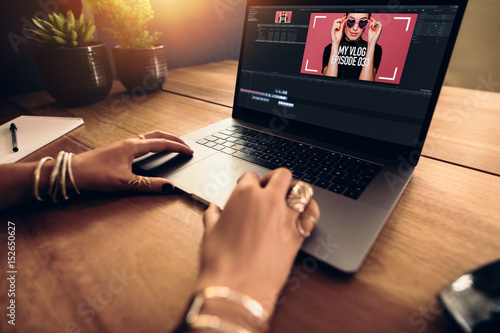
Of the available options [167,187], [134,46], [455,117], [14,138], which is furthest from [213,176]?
[455,117]

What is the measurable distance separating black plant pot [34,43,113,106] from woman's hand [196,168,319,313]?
83cm

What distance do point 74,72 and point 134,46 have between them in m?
0.27

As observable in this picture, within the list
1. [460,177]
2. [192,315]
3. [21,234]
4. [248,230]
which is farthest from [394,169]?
[21,234]

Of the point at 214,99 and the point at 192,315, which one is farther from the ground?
the point at 214,99

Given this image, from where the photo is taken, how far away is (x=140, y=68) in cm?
112

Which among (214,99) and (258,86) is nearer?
(258,86)

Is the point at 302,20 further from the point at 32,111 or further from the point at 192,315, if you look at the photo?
the point at 32,111

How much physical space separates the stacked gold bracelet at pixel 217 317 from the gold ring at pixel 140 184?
0.28 metres

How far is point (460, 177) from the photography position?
2.09 ft

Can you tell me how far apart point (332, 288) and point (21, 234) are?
0.50 m

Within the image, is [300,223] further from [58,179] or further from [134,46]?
[134,46]

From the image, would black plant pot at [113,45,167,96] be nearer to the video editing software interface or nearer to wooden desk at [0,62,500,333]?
the video editing software interface

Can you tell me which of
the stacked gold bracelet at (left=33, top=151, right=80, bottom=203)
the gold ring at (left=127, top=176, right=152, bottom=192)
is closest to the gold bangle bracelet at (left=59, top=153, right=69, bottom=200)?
the stacked gold bracelet at (left=33, top=151, right=80, bottom=203)

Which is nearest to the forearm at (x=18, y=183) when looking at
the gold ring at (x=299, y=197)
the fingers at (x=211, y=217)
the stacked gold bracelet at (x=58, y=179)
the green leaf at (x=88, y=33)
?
the stacked gold bracelet at (x=58, y=179)
